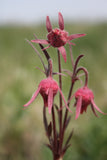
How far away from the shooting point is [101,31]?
865cm

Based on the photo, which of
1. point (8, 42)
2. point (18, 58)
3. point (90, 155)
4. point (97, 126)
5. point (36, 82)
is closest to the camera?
point (90, 155)

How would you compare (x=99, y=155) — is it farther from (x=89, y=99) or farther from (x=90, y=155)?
(x=89, y=99)

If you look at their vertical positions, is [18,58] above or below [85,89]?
below

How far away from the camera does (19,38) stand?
8328 millimetres

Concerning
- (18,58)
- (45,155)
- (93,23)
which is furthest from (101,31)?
(45,155)

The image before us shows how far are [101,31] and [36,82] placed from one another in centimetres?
504

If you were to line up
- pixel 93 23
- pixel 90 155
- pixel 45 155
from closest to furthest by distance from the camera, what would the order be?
pixel 45 155
pixel 90 155
pixel 93 23

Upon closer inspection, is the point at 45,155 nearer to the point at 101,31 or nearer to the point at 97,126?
the point at 97,126

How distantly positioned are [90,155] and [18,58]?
420cm

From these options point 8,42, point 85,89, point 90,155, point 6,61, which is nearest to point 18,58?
point 6,61

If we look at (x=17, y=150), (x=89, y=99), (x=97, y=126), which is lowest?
(x=17, y=150)

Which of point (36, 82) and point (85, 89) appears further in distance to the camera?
point (36, 82)

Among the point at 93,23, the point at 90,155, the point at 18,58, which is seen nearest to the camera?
the point at 90,155

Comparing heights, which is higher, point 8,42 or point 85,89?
point 85,89
